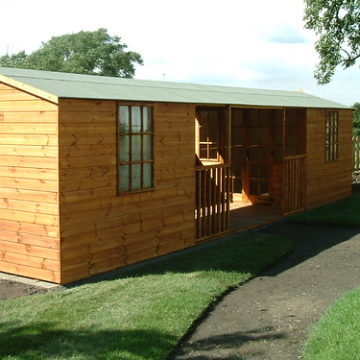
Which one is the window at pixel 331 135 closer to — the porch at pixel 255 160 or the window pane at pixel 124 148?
the porch at pixel 255 160

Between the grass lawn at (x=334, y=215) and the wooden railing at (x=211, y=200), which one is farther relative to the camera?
the grass lawn at (x=334, y=215)

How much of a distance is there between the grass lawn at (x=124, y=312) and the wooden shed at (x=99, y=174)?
0.61m

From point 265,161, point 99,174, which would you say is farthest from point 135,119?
point 265,161

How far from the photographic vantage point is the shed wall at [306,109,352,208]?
15469 millimetres

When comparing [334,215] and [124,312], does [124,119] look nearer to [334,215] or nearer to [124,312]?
[124,312]

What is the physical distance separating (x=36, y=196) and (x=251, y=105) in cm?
543

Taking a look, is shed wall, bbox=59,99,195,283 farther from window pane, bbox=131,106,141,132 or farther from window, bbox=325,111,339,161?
window, bbox=325,111,339,161

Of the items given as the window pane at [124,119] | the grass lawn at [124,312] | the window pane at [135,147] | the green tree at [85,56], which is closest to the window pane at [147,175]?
the window pane at [135,147]

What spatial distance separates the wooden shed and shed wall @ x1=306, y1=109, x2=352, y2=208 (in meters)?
3.34

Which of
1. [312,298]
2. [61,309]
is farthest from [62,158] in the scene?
[312,298]

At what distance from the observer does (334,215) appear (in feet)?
46.3

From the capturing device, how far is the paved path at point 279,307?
Answer: 6.18 meters

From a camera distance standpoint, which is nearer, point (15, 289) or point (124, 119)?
point (15, 289)

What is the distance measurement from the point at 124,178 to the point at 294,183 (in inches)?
256
